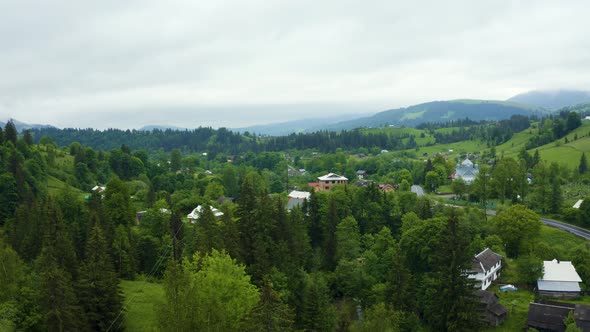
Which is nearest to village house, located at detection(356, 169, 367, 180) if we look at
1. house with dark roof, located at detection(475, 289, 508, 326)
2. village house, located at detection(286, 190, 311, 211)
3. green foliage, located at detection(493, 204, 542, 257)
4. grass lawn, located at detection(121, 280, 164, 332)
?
village house, located at detection(286, 190, 311, 211)

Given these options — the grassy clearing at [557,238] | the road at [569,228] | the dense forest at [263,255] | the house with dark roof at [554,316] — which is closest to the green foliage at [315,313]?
the dense forest at [263,255]

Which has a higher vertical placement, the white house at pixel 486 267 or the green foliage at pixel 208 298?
the green foliage at pixel 208 298

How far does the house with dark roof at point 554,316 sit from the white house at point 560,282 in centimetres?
532

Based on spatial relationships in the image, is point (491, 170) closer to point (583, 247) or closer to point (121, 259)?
point (583, 247)

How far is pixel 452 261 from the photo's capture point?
33500 millimetres

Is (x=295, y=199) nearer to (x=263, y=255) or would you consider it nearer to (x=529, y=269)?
(x=529, y=269)

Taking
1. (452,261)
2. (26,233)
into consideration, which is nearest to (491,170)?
(452,261)

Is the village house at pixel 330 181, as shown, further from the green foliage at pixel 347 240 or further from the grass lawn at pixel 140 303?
the grass lawn at pixel 140 303

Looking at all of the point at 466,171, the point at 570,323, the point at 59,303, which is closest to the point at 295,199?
the point at 570,323

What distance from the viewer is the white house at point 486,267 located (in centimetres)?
4356

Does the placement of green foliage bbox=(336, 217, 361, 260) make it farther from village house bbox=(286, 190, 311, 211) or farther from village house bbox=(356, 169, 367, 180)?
village house bbox=(356, 169, 367, 180)

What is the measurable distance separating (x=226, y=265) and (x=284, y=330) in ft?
23.8

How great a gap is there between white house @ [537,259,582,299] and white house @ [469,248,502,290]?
14.1 feet

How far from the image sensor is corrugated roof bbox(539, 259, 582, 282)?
43.0 metres
